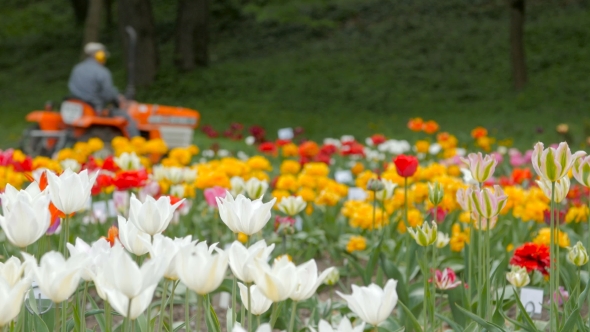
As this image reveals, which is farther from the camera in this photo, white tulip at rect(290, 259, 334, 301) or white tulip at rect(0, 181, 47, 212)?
white tulip at rect(0, 181, 47, 212)

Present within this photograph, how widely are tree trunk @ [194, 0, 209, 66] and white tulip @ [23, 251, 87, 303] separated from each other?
16726 millimetres

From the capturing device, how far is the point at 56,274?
3.44ft

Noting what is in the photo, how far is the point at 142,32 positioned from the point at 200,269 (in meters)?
15.7

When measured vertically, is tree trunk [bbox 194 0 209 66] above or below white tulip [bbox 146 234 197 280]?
above

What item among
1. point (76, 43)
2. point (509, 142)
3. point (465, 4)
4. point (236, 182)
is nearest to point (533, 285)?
point (236, 182)

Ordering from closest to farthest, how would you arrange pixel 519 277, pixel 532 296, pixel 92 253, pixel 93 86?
pixel 92 253
pixel 519 277
pixel 532 296
pixel 93 86

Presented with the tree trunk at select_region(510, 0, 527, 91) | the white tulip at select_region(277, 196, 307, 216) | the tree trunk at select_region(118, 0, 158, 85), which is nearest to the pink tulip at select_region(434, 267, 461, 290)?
the white tulip at select_region(277, 196, 307, 216)

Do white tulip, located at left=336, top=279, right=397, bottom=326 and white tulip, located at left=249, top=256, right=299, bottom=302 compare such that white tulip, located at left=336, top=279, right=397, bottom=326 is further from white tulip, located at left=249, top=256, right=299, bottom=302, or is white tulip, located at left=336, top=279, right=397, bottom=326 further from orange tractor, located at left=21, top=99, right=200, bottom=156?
orange tractor, located at left=21, top=99, right=200, bottom=156

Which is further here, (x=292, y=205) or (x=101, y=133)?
(x=101, y=133)

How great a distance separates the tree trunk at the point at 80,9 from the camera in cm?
2450

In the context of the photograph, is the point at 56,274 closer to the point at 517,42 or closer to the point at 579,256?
the point at 579,256

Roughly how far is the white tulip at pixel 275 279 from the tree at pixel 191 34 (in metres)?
16.7

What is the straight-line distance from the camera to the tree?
17.4 m

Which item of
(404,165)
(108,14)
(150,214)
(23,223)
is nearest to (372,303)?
(150,214)
